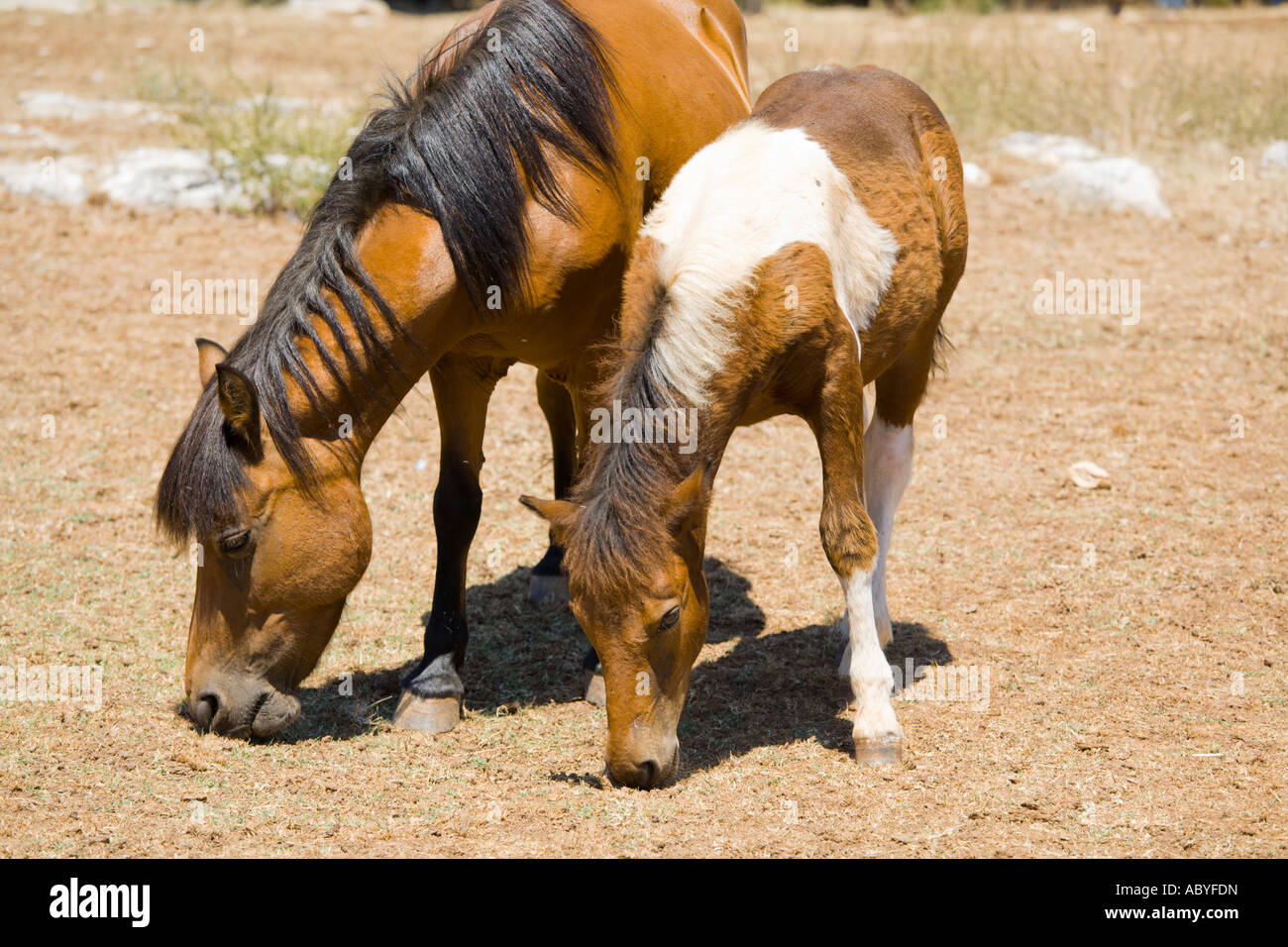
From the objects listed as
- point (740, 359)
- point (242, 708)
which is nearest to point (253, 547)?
point (242, 708)

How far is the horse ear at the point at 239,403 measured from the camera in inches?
146

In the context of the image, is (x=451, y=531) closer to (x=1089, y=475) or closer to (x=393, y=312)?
(x=393, y=312)

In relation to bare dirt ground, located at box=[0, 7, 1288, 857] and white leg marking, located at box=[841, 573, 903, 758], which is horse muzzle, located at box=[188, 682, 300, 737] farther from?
white leg marking, located at box=[841, 573, 903, 758]

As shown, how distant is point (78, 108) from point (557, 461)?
10.1 metres

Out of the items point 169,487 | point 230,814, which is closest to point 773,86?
point 169,487

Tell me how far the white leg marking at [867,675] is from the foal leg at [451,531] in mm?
1527

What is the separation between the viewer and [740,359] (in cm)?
379

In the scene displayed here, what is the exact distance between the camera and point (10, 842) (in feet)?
11.6

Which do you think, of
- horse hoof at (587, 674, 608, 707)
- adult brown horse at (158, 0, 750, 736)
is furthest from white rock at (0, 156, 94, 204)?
horse hoof at (587, 674, 608, 707)

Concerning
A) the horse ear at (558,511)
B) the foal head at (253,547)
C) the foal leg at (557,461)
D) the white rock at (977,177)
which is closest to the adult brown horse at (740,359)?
the horse ear at (558,511)

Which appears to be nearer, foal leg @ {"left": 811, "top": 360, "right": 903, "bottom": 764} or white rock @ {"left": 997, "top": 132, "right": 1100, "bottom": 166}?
foal leg @ {"left": 811, "top": 360, "right": 903, "bottom": 764}

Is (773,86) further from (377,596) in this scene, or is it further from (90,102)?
(90,102)

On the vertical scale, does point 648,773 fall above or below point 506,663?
above

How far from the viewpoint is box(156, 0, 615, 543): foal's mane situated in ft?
12.7
